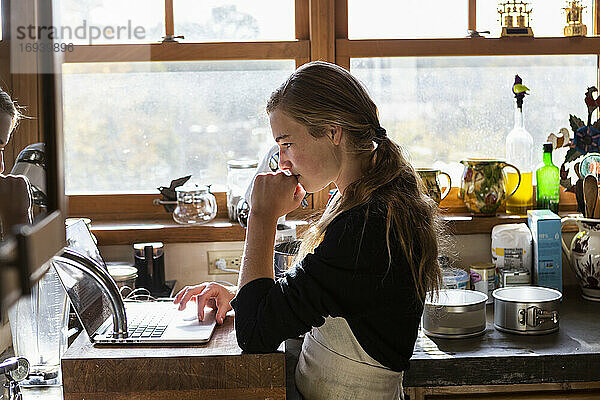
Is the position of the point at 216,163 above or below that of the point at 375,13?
below

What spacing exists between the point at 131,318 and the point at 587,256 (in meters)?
1.32

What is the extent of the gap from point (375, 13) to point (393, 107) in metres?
0.32

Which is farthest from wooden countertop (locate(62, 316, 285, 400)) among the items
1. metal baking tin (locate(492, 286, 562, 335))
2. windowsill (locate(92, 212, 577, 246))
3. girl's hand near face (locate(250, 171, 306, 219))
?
windowsill (locate(92, 212, 577, 246))

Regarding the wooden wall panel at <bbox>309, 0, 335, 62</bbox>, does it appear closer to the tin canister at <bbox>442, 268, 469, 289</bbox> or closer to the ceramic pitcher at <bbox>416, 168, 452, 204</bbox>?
the ceramic pitcher at <bbox>416, 168, 452, 204</bbox>

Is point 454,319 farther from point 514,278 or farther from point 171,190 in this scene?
point 171,190

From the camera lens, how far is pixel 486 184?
2.43 meters

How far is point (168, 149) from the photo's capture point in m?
2.54

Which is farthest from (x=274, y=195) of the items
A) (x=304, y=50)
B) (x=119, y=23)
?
(x=119, y=23)

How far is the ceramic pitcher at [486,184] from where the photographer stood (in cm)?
243

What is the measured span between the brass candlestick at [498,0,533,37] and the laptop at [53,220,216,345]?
58.6 inches

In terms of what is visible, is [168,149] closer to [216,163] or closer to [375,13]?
[216,163]

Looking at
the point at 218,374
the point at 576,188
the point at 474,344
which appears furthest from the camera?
the point at 576,188

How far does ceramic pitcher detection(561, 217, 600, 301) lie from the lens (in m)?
2.19

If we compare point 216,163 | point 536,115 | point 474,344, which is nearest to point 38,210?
point 474,344
